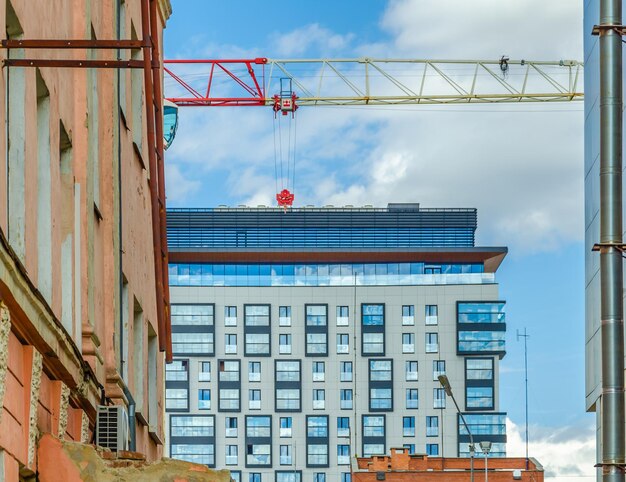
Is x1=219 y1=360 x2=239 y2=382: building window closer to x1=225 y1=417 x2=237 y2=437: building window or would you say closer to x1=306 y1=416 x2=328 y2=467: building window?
x1=225 y1=417 x2=237 y2=437: building window

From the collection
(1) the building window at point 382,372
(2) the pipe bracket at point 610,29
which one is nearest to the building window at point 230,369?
(1) the building window at point 382,372

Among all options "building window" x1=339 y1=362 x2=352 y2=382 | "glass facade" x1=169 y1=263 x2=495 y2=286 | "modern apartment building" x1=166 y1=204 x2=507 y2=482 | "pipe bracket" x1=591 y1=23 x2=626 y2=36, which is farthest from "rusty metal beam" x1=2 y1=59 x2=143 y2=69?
"glass facade" x1=169 y1=263 x2=495 y2=286

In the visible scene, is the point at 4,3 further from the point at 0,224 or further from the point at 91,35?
the point at 91,35

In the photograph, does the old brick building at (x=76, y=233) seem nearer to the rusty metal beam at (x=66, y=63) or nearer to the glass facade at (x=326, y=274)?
the rusty metal beam at (x=66, y=63)

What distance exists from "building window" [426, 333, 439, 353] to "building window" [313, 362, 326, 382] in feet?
36.6

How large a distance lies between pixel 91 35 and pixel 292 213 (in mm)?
168799

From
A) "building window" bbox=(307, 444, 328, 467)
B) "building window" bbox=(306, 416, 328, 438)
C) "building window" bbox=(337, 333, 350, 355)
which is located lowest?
"building window" bbox=(307, 444, 328, 467)

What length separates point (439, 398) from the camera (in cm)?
16475

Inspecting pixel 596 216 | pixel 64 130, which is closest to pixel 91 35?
pixel 64 130

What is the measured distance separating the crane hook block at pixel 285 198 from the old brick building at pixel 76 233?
163011 millimetres

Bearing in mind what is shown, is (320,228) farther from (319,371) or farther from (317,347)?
(319,371)

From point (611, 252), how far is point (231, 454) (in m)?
149

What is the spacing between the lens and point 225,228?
186 m

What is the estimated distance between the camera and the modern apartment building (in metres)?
162
